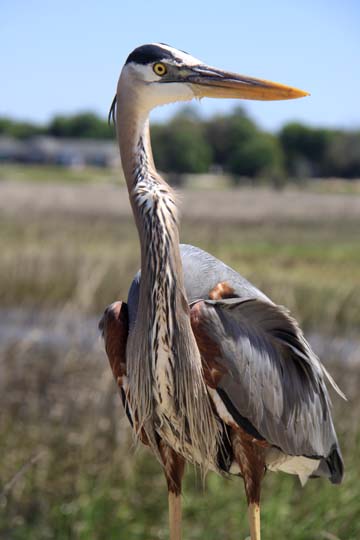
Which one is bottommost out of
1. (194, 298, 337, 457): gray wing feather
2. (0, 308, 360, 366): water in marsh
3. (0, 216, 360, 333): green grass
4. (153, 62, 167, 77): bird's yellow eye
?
(0, 216, 360, 333): green grass

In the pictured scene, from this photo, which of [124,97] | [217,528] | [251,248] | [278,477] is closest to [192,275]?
[124,97]

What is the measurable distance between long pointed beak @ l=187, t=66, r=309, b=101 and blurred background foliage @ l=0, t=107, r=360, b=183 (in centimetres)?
1776

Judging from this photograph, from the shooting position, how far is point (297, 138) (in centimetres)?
5150

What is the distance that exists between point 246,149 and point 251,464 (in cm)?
3231

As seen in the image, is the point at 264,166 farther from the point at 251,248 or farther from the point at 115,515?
the point at 115,515

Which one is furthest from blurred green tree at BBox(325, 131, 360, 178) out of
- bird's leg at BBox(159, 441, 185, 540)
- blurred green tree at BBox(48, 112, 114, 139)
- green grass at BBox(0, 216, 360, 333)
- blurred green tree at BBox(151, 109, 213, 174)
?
blurred green tree at BBox(48, 112, 114, 139)

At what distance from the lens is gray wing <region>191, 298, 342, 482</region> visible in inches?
96.0

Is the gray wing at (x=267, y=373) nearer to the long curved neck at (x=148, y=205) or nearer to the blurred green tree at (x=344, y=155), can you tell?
the long curved neck at (x=148, y=205)

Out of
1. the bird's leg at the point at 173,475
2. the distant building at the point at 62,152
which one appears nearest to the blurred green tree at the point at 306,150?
the distant building at the point at 62,152

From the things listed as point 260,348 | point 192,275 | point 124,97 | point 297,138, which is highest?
point 124,97

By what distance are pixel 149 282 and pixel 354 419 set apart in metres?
3.73

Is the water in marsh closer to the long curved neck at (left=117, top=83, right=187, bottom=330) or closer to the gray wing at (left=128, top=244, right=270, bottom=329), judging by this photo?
the gray wing at (left=128, top=244, right=270, bottom=329)

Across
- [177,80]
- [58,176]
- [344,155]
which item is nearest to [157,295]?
[177,80]

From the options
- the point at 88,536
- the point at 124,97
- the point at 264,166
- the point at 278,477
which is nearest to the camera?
the point at 124,97
